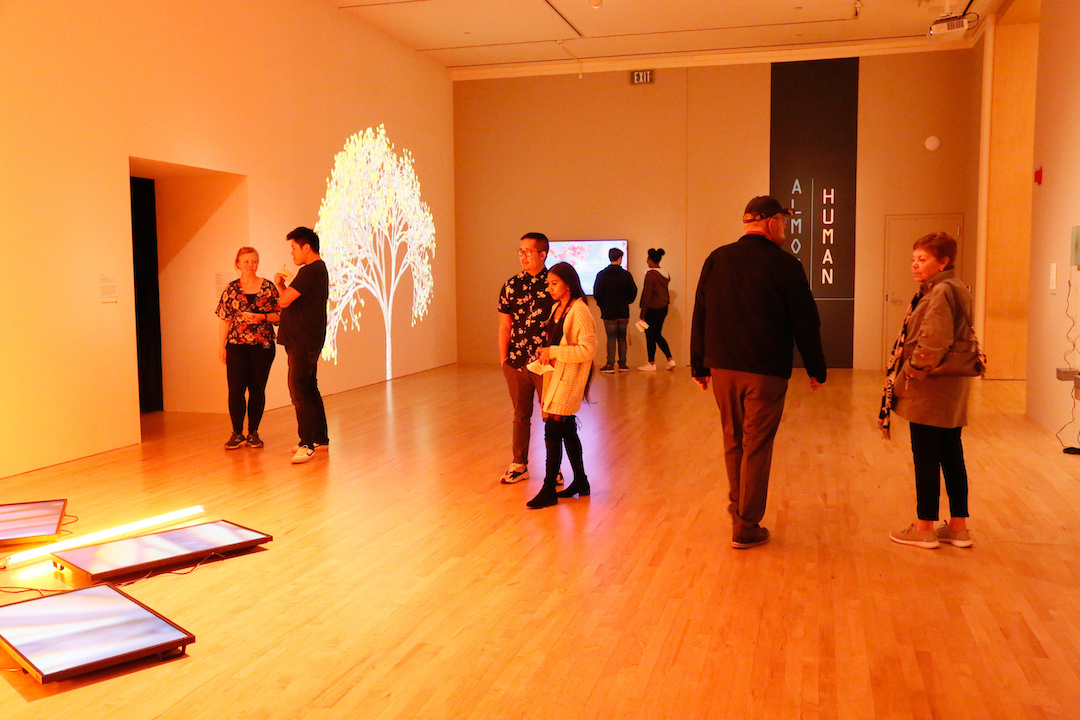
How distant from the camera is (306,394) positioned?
6.48 meters

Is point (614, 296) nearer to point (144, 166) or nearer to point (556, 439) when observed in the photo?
point (144, 166)

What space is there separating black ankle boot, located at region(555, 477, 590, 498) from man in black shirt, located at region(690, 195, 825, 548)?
49.9 inches

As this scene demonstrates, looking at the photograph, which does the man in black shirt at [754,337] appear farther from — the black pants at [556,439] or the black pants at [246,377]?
the black pants at [246,377]

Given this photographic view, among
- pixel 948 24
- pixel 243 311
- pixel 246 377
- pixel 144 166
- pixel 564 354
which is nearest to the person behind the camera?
pixel 564 354

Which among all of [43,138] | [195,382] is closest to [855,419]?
[195,382]

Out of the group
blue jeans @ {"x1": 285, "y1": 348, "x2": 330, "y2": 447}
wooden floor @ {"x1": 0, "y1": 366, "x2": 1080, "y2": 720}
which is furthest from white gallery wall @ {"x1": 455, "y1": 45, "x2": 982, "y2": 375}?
blue jeans @ {"x1": 285, "y1": 348, "x2": 330, "y2": 447}

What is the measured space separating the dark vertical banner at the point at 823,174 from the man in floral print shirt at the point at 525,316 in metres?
7.76

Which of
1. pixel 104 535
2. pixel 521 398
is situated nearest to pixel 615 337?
pixel 521 398

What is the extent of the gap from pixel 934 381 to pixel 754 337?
0.82 m

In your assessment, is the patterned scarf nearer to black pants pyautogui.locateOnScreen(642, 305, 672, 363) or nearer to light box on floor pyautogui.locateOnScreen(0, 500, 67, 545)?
light box on floor pyautogui.locateOnScreen(0, 500, 67, 545)

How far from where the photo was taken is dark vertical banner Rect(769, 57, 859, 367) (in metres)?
12.2

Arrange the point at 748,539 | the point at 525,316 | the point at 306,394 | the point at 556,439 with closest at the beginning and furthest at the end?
the point at 748,539 → the point at 556,439 → the point at 525,316 → the point at 306,394

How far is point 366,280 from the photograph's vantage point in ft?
35.1

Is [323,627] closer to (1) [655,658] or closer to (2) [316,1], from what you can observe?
(1) [655,658]
